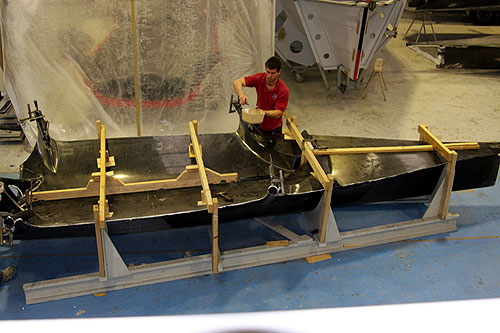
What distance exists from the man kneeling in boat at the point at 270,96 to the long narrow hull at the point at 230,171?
0.17m

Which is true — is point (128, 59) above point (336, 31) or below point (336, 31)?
below

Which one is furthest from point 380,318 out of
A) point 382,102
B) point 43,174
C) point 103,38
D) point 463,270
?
point 382,102

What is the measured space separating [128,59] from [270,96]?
225cm

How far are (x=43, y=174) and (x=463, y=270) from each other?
151 inches

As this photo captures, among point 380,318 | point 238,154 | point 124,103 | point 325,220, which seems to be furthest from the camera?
point 124,103

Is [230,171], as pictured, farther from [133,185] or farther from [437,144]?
[437,144]

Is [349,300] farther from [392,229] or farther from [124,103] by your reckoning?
[124,103]

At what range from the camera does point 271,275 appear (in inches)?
154

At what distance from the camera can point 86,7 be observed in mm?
5699

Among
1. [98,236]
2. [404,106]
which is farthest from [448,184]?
[404,106]

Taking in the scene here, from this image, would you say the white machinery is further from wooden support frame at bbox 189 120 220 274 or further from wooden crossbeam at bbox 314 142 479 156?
wooden support frame at bbox 189 120 220 274

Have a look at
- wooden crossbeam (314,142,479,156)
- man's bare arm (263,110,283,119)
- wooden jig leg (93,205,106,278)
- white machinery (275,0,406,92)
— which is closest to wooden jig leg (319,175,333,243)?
wooden crossbeam (314,142,479,156)

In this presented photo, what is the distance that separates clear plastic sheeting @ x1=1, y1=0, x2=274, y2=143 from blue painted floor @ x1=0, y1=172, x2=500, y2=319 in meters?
2.42

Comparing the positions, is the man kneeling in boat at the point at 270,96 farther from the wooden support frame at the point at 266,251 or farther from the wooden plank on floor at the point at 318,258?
the wooden plank on floor at the point at 318,258
